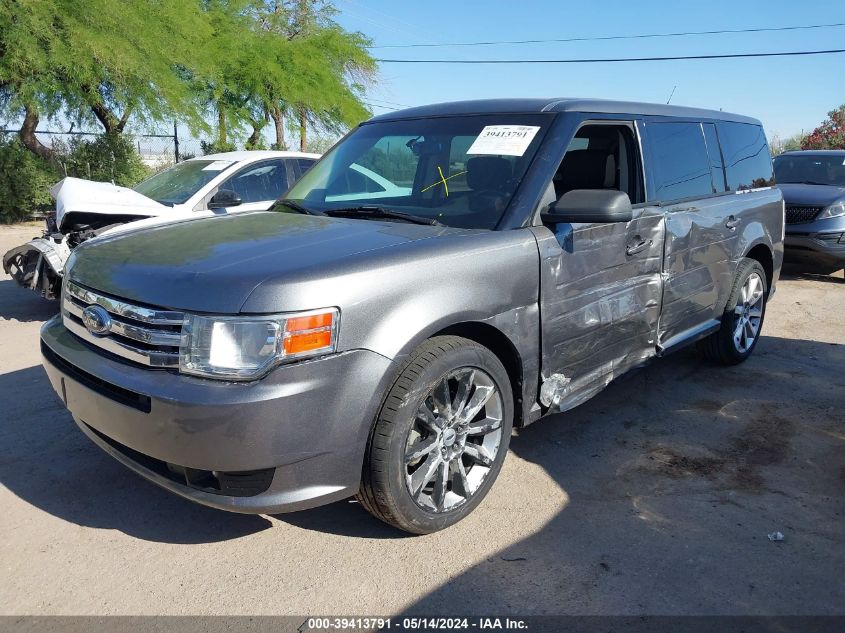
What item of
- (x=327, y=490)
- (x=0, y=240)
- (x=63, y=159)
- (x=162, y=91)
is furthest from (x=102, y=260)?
(x=63, y=159)

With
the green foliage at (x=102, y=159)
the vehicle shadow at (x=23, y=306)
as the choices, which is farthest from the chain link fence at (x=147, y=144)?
the vehicle shadow at (x=23, y=306)

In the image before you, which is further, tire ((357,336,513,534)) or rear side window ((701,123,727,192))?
rear side window ((701,123,727,192))

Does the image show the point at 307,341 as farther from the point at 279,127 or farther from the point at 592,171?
the point at 279,127

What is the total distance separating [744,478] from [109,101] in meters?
17.1

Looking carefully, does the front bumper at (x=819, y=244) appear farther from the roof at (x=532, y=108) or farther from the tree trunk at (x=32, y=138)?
the tree trunk at (x=32, y=138)

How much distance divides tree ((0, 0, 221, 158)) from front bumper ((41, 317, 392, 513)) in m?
13.3

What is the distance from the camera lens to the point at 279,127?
22.2 meters

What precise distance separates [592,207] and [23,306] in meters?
6.87

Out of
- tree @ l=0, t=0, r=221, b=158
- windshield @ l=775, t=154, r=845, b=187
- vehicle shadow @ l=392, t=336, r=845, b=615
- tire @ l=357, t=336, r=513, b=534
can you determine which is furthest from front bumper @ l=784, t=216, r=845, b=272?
tree @ l=0, t=0, r=221, b=158

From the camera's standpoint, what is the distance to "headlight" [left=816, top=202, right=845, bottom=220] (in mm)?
8656

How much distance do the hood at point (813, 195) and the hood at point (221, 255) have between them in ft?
24.5

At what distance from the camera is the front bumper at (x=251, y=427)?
2354 millimetres

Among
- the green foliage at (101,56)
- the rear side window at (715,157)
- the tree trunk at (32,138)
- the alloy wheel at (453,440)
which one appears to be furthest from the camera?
the tree trunk at (32,138)

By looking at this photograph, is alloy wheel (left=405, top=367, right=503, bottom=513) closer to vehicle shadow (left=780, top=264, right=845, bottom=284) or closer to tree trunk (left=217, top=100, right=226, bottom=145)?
vehicle shadow (left=780, top=264, right=845, bottom=284)
